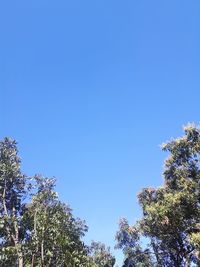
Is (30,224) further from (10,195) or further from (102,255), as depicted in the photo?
(102,255)

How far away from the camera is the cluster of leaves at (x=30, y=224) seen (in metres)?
28.3

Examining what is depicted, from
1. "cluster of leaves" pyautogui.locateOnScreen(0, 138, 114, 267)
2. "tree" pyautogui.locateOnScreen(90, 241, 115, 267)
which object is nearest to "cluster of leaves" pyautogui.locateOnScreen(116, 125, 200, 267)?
"cluster of leaves" pyautogui.locateOnScreen(0, 138, 114, 267)

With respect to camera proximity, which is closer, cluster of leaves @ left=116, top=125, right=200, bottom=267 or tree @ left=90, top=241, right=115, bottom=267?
cluster of leaves @ left=116, top=125, right=200, bottom=267

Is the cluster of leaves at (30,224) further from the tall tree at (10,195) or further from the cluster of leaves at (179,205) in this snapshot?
the cluster of leaves at (179,205)

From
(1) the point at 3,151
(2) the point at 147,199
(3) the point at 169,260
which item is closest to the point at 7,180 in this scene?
(1) the point at 3,151

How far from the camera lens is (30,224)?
31.9m

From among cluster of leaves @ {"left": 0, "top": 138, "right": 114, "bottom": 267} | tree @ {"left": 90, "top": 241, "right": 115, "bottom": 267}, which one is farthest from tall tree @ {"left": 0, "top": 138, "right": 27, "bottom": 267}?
tree @ {"left": 90, "top": 241, "right": 115, "bottom": 267}

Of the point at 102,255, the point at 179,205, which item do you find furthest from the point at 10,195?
the point at 102,255

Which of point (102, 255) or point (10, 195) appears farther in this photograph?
point (102, 255)

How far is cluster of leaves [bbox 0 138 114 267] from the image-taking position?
92.8 ft

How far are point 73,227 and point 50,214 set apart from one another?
8492 mm

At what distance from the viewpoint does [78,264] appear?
30.2 m

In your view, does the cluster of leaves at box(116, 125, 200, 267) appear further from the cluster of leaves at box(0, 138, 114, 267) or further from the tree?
the tree

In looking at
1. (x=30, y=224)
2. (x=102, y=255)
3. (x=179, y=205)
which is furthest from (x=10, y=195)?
(x=102, y=255)
